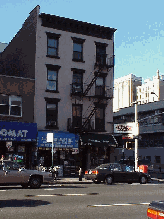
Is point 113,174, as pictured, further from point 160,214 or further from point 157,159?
point 157,159

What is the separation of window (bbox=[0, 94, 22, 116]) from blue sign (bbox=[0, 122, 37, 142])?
127 centimetres

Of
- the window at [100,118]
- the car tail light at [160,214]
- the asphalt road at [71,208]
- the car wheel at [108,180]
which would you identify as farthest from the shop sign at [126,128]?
the car tail light at [160,214]

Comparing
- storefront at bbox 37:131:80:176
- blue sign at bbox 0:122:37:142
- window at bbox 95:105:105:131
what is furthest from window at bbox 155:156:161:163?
blue sign at bbox 0:122:37:142

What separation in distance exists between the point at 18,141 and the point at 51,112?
14.3 ft

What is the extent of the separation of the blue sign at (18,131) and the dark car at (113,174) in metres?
8.15

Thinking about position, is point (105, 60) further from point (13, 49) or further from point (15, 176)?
point (15, 176)

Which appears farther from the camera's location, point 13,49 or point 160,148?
point 160,148

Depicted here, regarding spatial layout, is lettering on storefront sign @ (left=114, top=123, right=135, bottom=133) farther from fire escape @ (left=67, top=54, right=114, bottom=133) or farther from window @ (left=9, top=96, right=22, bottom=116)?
window @ (left=9, top=96, right=22, bottom=116)

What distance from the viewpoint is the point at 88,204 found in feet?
43.3

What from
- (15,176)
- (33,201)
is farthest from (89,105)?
(33,201)

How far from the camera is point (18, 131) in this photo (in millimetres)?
30656

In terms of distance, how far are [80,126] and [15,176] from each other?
1560cm

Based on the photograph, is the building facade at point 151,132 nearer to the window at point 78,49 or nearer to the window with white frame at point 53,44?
the window at point 78,49

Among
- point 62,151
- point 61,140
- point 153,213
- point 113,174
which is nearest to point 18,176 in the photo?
point 113,174
